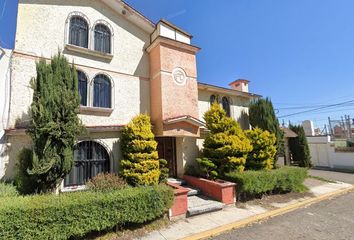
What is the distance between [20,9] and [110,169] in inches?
327

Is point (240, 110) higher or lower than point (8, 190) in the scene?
higher

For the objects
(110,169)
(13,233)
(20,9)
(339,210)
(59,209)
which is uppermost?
(20,9)

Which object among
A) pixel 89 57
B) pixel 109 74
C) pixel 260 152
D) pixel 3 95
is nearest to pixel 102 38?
pixel 89 57

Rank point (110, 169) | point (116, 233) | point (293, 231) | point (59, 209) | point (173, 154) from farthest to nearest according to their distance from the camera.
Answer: point (173, 154), point (110, 169), point (293, 231), point (116, 233), point (59, 209)

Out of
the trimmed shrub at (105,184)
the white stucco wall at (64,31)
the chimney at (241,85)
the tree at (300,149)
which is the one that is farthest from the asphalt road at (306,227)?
the tree at (300,149)

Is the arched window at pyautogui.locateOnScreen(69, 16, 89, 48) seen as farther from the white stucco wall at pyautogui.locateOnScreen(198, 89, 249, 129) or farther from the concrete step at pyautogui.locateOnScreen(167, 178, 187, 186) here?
the white stucco wall at pyautogui.locateOnScreen(198, 89, 249, 129)

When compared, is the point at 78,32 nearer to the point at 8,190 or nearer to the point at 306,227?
the point at 8,190

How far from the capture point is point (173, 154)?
12.5 m

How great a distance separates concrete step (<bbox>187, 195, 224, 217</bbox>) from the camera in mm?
8336

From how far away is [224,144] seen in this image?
1104 cm

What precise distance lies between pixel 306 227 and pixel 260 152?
5.36 metres

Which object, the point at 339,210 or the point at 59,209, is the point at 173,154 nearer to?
the point at 59,209

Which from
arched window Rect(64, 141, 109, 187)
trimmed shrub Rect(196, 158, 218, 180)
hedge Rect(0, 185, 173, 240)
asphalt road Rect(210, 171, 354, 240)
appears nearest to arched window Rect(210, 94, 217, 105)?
trimmed shrub Rect(196, 158, 218, 180)

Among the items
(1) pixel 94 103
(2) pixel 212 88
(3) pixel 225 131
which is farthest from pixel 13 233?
(2) pixel 212 88
